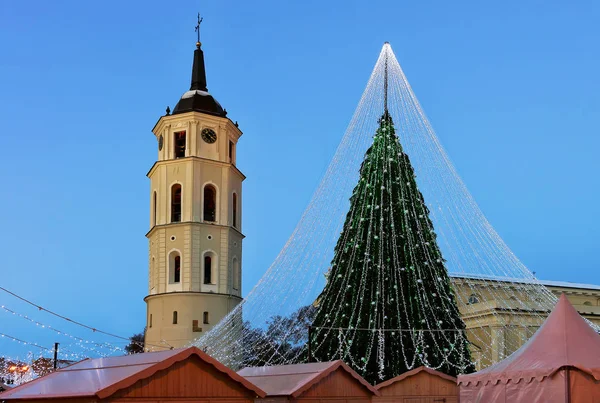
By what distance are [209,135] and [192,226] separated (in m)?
6.39

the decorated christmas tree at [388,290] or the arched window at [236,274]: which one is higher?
the arched window at [236,274]

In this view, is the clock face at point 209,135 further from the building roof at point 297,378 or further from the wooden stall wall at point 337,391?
the wooden stall wall at point 337,391

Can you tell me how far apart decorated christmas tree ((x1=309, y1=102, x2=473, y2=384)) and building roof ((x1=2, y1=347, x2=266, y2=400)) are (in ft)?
29.7

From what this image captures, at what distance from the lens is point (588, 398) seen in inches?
700

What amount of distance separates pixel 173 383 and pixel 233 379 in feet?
5.35

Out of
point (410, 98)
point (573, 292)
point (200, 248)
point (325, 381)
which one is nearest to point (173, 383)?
point (325, 381)

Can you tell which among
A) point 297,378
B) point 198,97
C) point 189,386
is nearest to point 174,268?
point 198,97

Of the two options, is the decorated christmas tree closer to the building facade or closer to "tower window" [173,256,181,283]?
the building facade

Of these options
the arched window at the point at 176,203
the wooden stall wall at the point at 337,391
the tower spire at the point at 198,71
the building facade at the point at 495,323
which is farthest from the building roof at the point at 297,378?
the tower spire at the point at 198,71

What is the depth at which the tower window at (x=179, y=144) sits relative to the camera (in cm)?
5391

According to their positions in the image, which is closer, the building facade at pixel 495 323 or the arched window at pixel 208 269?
the building facade at pixel 495 323

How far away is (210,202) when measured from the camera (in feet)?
177

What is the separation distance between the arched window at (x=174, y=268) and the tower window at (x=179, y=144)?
6.53 meters

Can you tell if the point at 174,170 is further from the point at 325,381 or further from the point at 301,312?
the point at 325,381
